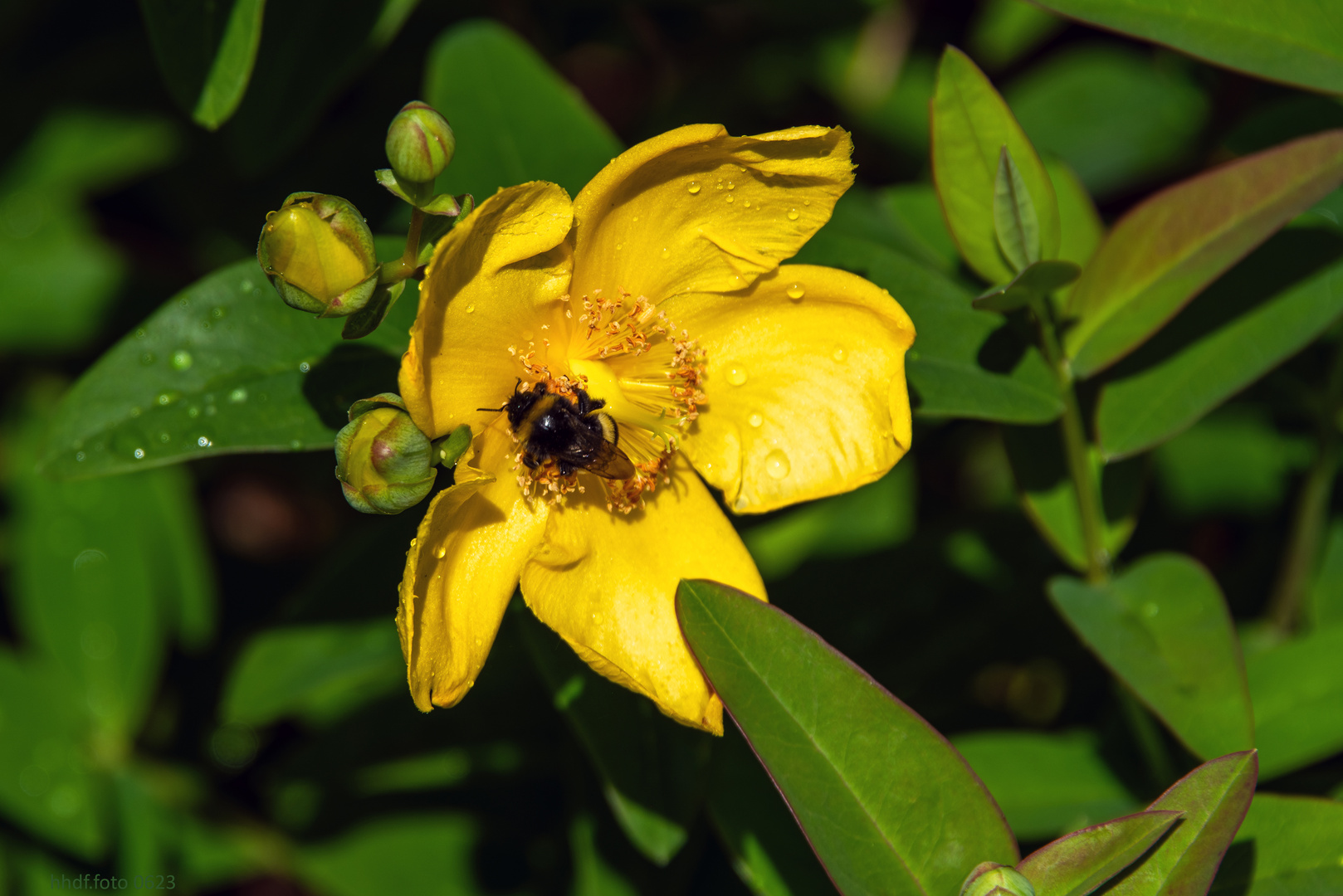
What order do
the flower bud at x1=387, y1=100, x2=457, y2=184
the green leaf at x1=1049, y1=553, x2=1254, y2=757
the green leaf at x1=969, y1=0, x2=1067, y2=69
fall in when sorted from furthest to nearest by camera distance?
the green leaf at x1=969, y1=0, x2=1067, y2=69 → the green leaf at x1=1049, y1=553, x2=1254, y2=757 → the flower bud at x1=387, y1=100, x2=457, y2=184

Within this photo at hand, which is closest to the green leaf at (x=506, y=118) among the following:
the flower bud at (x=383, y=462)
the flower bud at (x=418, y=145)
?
the flower bud at (x=418, y=145)

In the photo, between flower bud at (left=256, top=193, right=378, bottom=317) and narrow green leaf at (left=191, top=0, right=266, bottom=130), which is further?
narrow green leaf at (left=191, top=0, right=266, bottom=130)

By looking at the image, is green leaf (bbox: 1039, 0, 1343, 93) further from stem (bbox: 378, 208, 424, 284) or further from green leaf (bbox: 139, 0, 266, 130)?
green leaf (bbox: 139, 0, 266, 130)

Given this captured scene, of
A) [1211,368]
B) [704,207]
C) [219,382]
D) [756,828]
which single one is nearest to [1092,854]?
[756,828]

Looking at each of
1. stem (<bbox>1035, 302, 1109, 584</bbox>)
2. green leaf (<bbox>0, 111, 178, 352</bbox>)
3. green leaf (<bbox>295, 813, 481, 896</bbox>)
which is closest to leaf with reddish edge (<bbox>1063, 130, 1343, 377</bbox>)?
stem (<bbox>1035, 302, 1109, 584</bbox>)

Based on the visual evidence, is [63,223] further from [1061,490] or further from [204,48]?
[1061,490]

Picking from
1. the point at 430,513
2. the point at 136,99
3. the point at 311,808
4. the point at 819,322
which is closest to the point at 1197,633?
the point at 819,322

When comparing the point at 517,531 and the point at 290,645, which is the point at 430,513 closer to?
the point at 517,531
